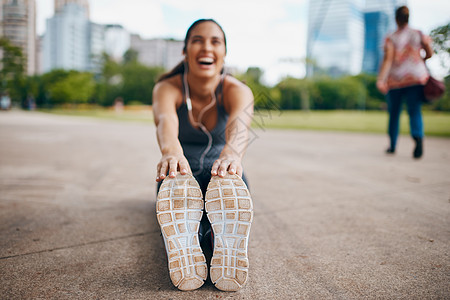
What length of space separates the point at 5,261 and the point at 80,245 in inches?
12.7

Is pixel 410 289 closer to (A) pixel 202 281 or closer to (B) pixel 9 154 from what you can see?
(A) pixel 202 281

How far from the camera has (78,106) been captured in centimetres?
4900

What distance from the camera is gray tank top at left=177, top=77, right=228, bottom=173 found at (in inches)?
78.0

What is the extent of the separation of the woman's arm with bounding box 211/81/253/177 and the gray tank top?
5cm

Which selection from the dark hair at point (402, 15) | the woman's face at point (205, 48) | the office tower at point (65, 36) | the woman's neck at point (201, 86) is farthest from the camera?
the office tower at point (65, 36)

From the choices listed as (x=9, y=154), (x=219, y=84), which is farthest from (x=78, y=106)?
(x=219, y=84)

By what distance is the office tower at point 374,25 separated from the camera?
71438 mm

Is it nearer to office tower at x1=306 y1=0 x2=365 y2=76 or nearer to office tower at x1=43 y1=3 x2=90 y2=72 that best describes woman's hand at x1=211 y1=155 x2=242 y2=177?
office tower at x1=306 y1=0 x2=365 y2=76

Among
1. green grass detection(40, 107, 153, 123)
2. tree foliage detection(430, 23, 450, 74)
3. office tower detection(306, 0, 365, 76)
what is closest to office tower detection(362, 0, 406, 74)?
office tower detection(306, 0, 365, 76)

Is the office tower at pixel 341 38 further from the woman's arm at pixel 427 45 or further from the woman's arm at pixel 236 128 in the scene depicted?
the woman's arm at pixel 236 128

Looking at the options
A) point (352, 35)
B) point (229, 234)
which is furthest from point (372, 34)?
point (229, 234)

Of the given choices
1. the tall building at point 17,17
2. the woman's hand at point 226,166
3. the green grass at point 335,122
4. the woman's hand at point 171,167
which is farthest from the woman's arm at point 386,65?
the tall building at point 17,17

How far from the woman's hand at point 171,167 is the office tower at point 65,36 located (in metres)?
103

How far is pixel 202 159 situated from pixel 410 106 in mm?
3546
